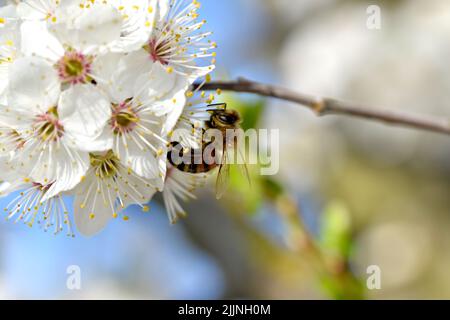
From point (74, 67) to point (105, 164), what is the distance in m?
0.22

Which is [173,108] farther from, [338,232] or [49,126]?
[338,232]

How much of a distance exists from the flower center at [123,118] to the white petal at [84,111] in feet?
0.16

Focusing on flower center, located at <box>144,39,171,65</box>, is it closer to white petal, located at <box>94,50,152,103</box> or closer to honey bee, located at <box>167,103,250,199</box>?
white petal, located at <box>94,50,152,103</box>

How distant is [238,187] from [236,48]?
2.96m

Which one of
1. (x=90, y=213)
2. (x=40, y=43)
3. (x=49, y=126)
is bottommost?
(x=90, y=213)

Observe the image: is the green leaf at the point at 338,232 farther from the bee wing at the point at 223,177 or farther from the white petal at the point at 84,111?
the white petal at the point at 84,111

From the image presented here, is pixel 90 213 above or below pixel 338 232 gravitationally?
below

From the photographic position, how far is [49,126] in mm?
1259

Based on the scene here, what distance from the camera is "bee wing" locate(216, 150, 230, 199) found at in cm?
148

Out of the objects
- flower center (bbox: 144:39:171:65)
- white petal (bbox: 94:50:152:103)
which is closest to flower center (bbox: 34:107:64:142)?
white petal (bbox: 94:50:152:103)

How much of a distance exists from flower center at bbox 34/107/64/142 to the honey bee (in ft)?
0.79

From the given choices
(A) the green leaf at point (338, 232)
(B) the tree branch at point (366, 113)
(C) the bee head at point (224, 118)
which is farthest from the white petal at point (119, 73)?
(A) the green leaf at point (338, 232)

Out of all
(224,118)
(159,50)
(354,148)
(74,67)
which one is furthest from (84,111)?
(354,148)
